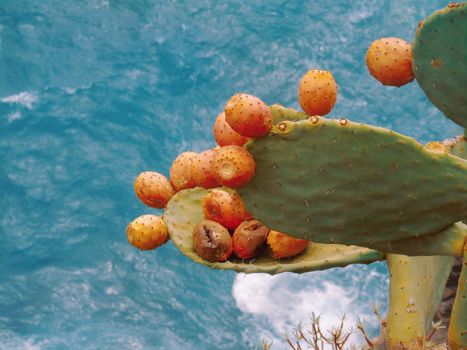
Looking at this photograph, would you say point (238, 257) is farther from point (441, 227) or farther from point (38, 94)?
point (38, 94)

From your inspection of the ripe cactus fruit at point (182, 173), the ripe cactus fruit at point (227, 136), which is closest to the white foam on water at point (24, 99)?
the ripe cactus fruit at point (182, 173)

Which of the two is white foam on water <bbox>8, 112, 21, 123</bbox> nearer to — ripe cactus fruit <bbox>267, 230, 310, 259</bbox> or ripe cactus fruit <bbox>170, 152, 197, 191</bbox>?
ripe cactus fruit <bbox>170, 152, 197, 191</bbox>

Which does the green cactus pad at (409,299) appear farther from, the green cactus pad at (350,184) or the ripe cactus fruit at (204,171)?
the ripe cactus fruit at (204,171)

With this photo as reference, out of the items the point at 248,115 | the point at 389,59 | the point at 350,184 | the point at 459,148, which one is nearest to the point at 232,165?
the point at 248,115

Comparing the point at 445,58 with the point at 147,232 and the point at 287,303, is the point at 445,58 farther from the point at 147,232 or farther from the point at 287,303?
the point at 287,303

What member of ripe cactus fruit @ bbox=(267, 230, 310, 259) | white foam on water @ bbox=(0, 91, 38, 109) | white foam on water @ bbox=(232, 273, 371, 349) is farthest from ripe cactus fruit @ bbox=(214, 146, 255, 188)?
white foam on water @ bbox=(0, 91, 38, 109)
